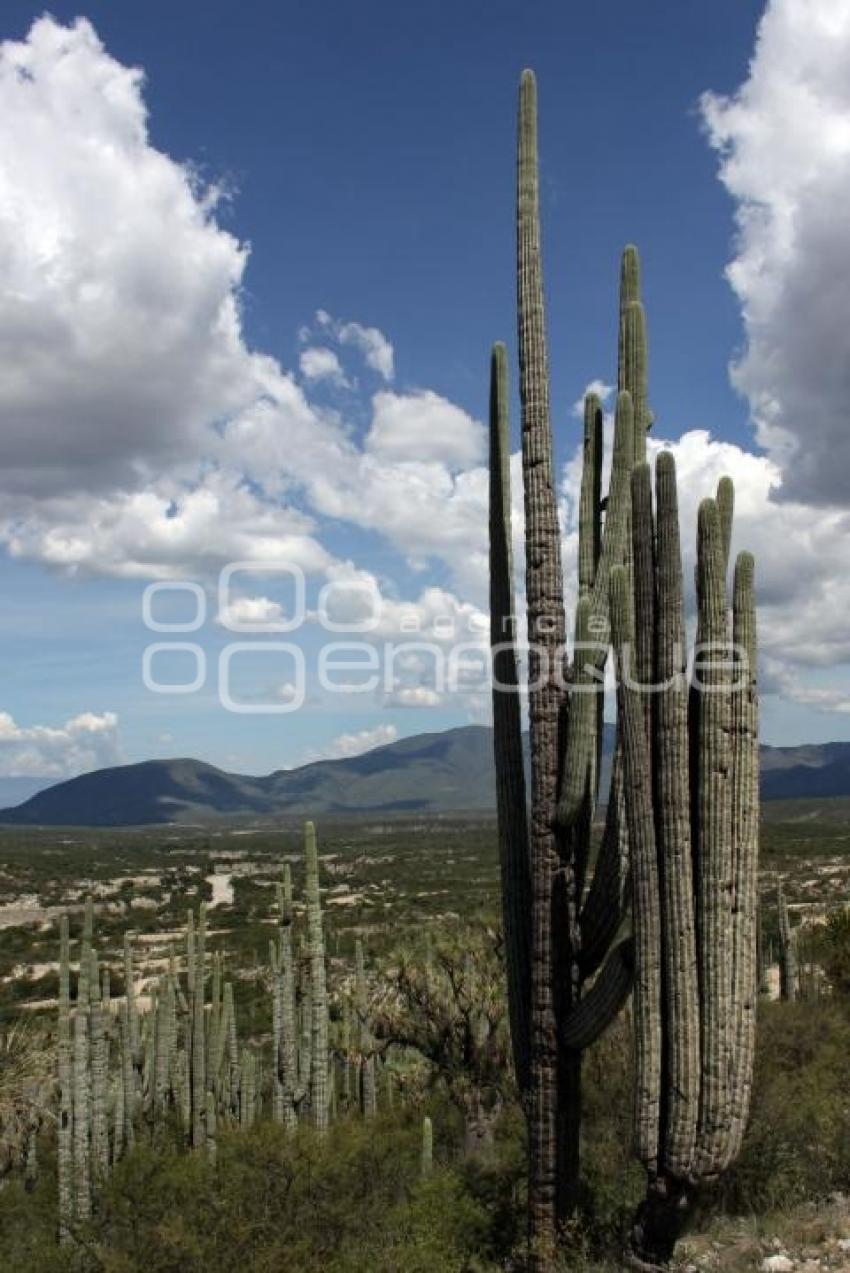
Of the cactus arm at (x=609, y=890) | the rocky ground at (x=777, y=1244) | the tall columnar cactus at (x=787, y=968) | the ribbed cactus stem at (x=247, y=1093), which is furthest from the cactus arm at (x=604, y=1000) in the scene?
the tall columnar cactus at (x=787, y=968)

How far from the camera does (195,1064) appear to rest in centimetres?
1323

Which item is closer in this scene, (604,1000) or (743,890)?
(743,890)

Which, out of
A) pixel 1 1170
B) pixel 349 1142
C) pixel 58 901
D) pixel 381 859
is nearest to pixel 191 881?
pixel 58 901

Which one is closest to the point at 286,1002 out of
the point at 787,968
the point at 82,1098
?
the point at 82,1098

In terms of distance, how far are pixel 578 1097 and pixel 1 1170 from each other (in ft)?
39.9

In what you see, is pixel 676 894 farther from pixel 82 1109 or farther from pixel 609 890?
pixel 82 1109

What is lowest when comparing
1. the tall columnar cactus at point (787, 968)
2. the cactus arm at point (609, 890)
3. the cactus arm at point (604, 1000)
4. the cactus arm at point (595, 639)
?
the tall columnar cactus at point (787, 968)

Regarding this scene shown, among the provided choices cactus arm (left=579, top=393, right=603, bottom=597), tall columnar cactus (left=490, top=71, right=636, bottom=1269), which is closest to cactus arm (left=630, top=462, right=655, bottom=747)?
tall columnar cactus (left=490, top=71, right=636, bottom=1269)

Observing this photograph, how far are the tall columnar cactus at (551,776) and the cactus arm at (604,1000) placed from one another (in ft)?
0.03

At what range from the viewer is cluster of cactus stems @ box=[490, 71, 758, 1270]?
6422 mm

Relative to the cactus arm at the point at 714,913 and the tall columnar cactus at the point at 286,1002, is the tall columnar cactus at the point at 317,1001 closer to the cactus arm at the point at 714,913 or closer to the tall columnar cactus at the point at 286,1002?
the tall columnar cactus at the point at 286,1002

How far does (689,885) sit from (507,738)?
2.01 m

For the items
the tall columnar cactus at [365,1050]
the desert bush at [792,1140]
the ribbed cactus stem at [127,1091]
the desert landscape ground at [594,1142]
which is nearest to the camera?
the desert landscape ground at [594,1142]

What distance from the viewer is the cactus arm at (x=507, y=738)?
7598mm
